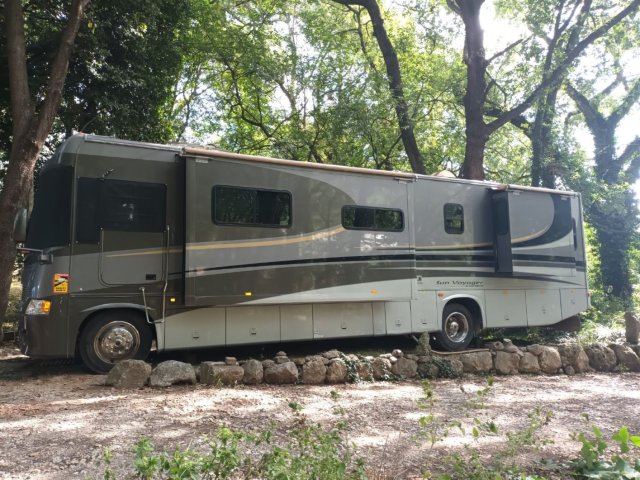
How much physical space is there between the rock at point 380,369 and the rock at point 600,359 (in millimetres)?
3801

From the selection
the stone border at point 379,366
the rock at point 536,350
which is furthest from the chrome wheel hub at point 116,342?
the rock at point 536,350

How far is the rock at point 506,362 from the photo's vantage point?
25.8 ft

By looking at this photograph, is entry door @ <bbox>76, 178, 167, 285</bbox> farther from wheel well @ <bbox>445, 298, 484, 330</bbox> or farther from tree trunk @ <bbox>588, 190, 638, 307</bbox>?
tree trunk @ <bbox>588, 190, 638, 307</bbox>

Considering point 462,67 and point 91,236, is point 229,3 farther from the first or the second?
point 91,236

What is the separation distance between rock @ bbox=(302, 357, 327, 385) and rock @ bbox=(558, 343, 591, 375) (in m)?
4.19

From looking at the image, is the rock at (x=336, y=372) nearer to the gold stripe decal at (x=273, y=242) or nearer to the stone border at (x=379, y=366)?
the stone border at (x=379, y=366)

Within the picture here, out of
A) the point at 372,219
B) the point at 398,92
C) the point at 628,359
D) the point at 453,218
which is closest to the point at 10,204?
the point at 372,219

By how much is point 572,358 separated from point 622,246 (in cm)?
1143

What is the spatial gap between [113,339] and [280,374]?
2298mm

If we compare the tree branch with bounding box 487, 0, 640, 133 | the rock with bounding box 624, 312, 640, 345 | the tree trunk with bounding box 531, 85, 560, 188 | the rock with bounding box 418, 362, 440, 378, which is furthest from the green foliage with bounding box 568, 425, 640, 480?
the tree trunk with bounding box 531, 85, 560, 188

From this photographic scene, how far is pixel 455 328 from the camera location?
375 inches

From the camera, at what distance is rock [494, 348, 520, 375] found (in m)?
7.86

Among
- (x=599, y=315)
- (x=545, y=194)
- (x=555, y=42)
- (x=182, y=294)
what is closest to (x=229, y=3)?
(x=555, y=42)

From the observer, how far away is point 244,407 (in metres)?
5.15
